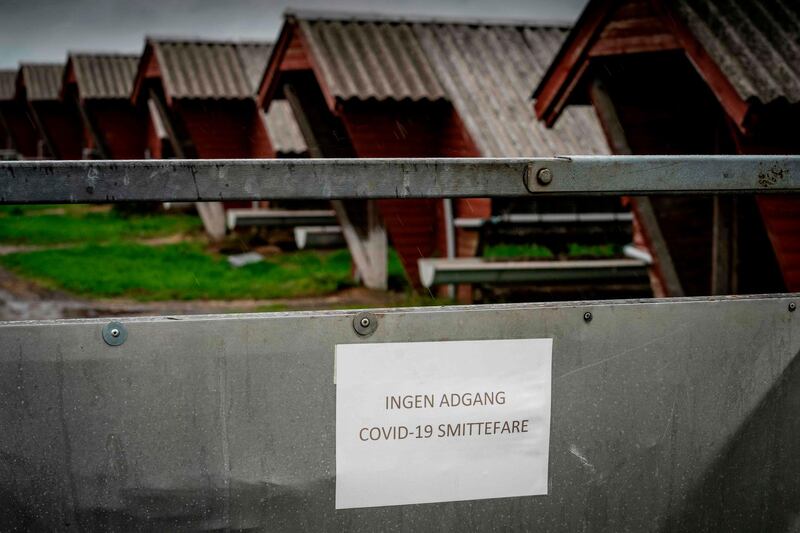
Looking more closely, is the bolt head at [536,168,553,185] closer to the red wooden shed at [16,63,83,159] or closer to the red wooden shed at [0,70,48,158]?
the red wooden shed at [16,63,83,159]

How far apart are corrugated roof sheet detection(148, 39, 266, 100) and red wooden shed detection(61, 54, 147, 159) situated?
699 centimetres

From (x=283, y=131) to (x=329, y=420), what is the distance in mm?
16279

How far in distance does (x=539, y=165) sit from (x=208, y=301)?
35.1 ft

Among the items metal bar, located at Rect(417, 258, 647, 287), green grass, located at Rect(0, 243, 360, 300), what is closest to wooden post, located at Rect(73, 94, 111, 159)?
green grass, located at Rect(0, 243, 360, 300)

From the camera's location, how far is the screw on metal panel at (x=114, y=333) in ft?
6.52

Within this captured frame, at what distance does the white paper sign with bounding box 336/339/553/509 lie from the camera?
2.10m

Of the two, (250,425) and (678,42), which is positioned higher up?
(678,42)

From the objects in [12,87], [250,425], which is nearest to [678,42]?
[250,425]

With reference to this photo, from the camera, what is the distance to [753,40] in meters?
5.82

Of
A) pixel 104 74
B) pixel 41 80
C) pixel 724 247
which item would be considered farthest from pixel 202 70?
pixel 41 80

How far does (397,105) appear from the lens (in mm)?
11977

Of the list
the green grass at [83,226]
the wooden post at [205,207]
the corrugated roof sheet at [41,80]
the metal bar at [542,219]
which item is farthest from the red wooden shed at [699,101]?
the corrugated roof sheet at [41,80]

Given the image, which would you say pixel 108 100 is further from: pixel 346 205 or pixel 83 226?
pixel 346 205

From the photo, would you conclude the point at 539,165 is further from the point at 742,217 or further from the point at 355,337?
the point at 742,217
